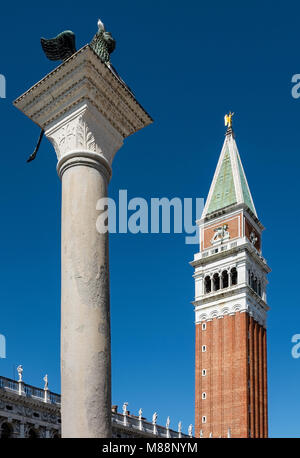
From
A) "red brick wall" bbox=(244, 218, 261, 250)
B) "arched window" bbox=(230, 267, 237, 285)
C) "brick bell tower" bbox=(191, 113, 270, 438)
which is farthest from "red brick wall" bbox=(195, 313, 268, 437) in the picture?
"red brick wall" bbox=(244, 218, 261, 250)

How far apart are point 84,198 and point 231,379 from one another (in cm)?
4660

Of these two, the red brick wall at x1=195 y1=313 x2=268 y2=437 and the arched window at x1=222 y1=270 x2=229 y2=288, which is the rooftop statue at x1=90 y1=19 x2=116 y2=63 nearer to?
the red brick wall at x1=195 y1=313 x2=268 y2=437

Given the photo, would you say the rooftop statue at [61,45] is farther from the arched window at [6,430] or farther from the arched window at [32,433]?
the arched window at [32,433]

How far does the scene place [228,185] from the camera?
5659 cm

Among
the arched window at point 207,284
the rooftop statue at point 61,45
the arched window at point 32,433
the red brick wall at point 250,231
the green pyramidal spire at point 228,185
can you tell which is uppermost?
the green pyramidal spire at point 228,185

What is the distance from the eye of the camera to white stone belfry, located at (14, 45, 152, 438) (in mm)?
5344

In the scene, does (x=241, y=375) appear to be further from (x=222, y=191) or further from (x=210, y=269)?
(x=222, y=191)

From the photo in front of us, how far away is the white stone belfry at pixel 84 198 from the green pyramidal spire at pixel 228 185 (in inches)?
1922

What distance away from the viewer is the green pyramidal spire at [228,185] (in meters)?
55.7

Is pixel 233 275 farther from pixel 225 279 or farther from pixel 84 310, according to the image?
pixel 84 310

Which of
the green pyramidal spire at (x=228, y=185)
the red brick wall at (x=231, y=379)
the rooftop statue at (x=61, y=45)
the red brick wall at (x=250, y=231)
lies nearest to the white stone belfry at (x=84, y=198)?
the rooftop statue at (x=61, y=45)
